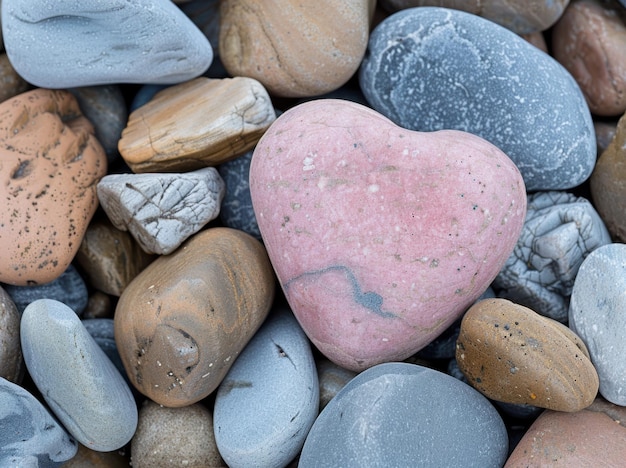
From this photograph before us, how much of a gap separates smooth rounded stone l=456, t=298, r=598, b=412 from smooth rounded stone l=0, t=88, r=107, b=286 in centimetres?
106

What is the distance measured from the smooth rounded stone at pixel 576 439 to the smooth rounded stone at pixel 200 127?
1.04m

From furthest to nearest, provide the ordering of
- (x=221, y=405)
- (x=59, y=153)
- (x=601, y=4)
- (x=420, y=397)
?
(x=601, y=4) → (x=59, y=153) → (x=221, y=405) → (x=420, y=397)

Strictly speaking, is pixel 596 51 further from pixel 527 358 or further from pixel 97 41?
pixel 97 41

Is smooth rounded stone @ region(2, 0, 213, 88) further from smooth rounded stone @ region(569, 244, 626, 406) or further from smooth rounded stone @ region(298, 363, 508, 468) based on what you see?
smooth rounded stone @ region(569, 244, 626, 406)

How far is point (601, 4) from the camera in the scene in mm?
1984

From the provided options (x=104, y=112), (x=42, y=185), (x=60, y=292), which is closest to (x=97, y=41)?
(x=104, y=112)

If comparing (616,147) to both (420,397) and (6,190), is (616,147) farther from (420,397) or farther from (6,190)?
(6,190)

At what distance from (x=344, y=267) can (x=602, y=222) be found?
0.83m

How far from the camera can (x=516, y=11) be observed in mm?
1872

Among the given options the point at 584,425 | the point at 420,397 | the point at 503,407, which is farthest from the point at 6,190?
the point at 584,425

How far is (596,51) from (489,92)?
480 mm

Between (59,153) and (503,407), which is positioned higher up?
(59,153)

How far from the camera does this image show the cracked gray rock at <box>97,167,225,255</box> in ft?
5.22

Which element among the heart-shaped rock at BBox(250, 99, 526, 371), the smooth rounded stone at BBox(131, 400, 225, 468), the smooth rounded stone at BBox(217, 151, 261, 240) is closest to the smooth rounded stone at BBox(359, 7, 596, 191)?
the heart-shaped rock at BBox(250, 99, 526, 371)
